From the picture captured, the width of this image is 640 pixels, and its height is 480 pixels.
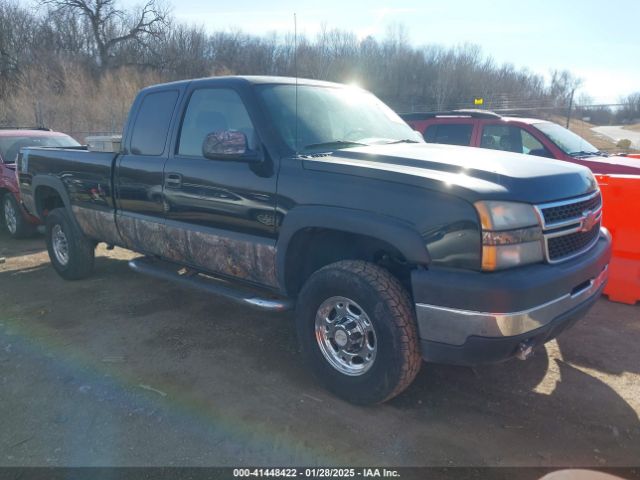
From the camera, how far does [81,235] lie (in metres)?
5.52

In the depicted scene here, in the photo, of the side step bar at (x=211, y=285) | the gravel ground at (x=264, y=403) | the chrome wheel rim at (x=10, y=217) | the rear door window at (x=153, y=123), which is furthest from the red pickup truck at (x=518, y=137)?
the chrome wheel rim at (x=10, y=217)

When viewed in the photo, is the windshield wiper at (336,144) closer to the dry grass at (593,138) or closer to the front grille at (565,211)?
the front grille at (565,211)

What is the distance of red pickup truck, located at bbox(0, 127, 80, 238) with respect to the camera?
309 inches

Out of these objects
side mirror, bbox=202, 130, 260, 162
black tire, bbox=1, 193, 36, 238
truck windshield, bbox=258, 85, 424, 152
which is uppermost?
truck windshield, bbox=258, 85, 424, 152

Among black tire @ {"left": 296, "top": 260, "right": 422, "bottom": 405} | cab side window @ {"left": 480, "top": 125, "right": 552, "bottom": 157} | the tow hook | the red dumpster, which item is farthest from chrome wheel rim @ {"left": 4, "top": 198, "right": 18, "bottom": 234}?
the red dumpster

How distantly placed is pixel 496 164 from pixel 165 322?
125 inches

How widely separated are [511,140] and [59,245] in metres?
6.38

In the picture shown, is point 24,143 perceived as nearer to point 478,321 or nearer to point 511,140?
point 511,140

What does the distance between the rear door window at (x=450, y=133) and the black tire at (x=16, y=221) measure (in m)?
6.60

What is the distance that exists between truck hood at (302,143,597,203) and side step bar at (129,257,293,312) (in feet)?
3.19

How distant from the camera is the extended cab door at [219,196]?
341cm

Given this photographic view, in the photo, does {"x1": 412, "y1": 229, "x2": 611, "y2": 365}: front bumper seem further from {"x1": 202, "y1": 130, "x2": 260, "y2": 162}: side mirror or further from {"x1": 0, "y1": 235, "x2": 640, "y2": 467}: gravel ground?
{"x1": 202, "y1": 130, "x2": 260, "y2": 162}: side mirror

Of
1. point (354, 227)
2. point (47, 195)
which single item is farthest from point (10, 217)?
point (354, 227)

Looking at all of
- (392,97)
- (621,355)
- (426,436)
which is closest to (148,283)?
(426,436)
